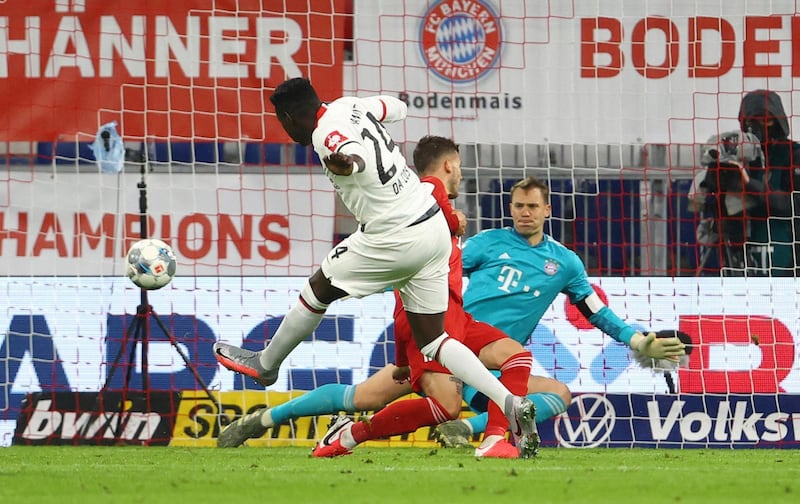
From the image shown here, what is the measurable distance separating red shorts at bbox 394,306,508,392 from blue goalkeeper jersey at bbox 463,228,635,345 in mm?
954

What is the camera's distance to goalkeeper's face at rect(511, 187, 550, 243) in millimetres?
8148

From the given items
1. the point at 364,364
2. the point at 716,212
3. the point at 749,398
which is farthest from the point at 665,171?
the point at 364,364

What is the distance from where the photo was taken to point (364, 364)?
9.27 metres

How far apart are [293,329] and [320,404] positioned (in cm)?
131

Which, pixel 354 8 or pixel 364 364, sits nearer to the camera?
pixel 364 364

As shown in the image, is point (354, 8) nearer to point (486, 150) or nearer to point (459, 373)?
point (486, 150)

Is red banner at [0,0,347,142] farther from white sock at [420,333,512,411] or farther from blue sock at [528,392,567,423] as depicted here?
white sock at [420,333,512,411]

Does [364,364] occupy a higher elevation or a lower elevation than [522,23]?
lower

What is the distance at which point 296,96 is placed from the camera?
639 centimetres

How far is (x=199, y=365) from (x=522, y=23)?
353cm

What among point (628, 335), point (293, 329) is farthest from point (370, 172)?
point (628, 335)

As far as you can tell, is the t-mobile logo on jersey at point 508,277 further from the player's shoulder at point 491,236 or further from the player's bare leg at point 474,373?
the player's bare leg at point 474,373

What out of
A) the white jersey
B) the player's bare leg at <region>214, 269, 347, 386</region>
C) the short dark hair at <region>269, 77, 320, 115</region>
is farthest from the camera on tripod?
the short dark hair at <region>269, 77, 320, 115</region>

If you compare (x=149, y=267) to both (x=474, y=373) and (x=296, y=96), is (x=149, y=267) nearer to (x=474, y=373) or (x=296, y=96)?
(x=296, y=96)
